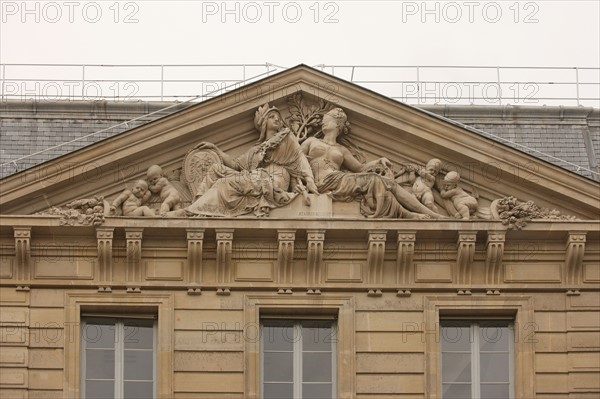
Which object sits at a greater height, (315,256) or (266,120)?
(266,120)

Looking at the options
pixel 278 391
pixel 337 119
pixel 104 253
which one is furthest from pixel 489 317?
pixel 104 253

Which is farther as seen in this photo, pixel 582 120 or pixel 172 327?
pixel 582 120

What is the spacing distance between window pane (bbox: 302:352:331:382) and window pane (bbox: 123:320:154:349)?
2816 millimetres

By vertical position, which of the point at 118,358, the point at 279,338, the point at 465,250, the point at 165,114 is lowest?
the point at 118,358

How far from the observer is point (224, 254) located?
3744 cm

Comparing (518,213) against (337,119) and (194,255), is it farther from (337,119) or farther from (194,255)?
(194,255)

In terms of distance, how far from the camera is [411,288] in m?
37.6

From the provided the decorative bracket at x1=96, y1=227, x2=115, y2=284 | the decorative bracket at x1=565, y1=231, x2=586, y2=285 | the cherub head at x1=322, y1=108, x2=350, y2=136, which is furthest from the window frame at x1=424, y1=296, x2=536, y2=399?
the decorative bracket at x1=96, y1=227, x2=115, y2=284

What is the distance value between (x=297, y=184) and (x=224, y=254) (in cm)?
196

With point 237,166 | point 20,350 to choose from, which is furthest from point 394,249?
point 20,350

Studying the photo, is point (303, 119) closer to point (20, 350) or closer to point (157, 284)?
point (157, 284)

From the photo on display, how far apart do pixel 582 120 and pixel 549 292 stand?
4736 mm

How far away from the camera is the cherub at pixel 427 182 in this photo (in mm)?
38062

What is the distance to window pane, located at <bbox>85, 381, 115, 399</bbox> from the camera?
3712 centimetres
